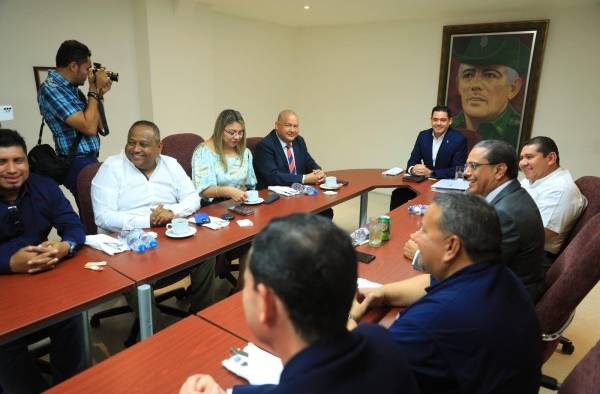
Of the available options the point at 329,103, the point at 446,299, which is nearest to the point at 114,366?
the point at 446,299

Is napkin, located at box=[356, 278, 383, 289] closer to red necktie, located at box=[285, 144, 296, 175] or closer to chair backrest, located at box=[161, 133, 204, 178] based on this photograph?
red necktie, located at box=[285, 144, 296, 175]

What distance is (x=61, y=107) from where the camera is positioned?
254 cm

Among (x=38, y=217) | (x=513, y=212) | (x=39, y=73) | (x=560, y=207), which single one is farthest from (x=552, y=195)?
(x=39, y=73)

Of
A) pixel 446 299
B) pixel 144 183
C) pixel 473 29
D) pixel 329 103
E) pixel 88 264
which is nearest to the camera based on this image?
pixel 446 299

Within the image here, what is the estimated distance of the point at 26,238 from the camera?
175cm

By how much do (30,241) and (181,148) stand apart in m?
1.69

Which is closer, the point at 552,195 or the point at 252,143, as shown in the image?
the point at 552,195

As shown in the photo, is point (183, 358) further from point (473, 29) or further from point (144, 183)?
point (473, 29)

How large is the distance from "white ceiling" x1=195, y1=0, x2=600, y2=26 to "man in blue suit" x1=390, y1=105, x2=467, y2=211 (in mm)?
1340

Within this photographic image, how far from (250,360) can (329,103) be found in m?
5.38

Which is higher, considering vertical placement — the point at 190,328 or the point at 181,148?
the point at 181,148

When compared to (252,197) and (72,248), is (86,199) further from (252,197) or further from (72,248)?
(252,197)

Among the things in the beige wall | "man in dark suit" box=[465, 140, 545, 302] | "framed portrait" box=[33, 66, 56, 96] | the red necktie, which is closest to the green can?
"man in dark suit" box=[465, 140, 545, 302]

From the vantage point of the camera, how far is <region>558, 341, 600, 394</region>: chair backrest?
103 centimetres
